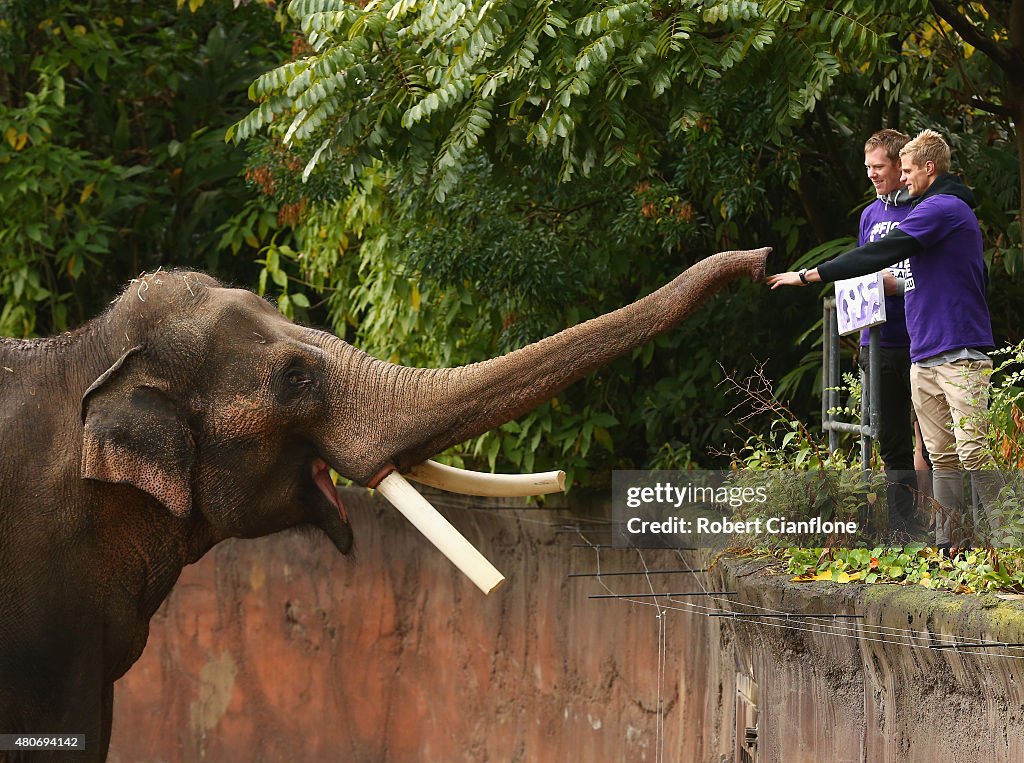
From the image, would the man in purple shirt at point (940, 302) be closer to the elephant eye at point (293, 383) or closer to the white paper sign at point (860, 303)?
the white paper sign at point (860, 303)

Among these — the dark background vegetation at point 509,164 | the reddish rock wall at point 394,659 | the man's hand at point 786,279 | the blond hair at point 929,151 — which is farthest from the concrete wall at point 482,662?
the blond hair at point 929,151

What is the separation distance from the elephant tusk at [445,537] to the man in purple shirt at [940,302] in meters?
1.47

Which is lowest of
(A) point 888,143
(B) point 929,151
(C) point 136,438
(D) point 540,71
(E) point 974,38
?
(C) point 136,438

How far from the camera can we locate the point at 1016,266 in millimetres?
6398

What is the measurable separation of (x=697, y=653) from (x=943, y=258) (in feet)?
9.04

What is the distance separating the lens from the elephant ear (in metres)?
3.93

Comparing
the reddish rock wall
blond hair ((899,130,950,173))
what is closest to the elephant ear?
blond hair ((899,130,950,173))

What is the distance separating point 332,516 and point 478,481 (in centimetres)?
45

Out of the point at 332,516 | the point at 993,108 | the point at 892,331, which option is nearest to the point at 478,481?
the point at 332,516

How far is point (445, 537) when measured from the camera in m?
3.77

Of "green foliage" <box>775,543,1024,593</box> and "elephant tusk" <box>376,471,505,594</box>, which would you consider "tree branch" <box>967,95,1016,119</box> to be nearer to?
"green foliage" <box>775,543,1024,593</box>

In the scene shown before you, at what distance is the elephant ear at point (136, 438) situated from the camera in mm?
3926

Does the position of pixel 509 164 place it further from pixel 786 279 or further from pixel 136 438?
pixel 136 438

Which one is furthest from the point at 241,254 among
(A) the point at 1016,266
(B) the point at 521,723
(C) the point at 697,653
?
(A) the point at 1016,266
